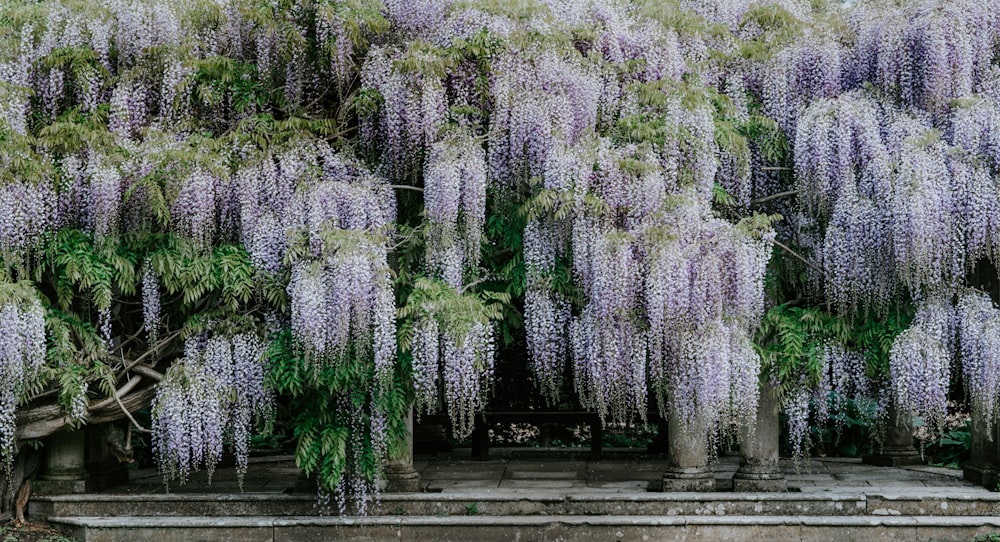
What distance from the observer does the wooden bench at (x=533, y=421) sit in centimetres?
1239

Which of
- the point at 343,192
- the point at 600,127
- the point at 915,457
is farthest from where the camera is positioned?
the point at 915,457

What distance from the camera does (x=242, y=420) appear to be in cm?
956

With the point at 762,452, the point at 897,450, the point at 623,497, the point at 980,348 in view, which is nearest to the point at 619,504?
the point at 623,497

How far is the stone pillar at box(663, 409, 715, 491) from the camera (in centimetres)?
989

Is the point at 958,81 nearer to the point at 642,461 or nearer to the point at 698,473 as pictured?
the point at 698,473

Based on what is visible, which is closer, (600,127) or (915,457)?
(600,127)

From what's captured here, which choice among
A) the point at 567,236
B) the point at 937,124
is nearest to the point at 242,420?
the point at 567,236

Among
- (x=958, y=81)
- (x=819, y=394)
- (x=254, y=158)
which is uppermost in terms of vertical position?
(x=958, y=81)

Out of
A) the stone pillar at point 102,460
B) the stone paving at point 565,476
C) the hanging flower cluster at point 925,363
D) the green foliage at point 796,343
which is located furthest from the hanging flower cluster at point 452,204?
the stone pillar at point 102,460

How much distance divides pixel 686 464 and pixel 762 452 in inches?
27.3

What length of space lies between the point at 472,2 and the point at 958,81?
14.5 ft

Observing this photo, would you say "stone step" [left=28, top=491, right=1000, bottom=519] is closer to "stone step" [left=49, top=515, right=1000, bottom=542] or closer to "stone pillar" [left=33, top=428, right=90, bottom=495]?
"stone step" [left=49, top=515, right=1000, bottom=542]

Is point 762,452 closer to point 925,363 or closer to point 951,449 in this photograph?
point 925,363

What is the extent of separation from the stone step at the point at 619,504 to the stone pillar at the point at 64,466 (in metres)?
1.00
